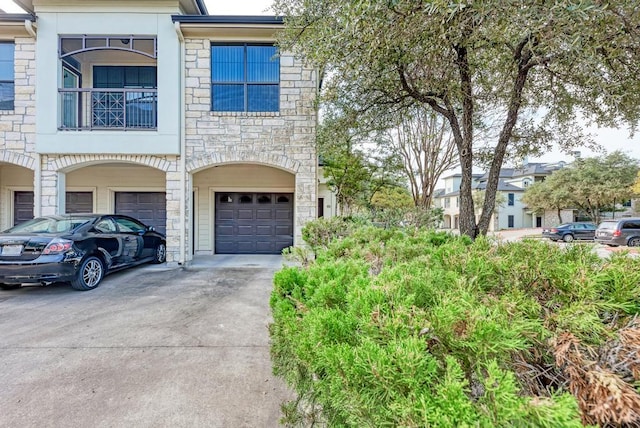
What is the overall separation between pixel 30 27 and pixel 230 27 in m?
4.91

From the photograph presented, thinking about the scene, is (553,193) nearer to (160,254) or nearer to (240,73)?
(240,73)

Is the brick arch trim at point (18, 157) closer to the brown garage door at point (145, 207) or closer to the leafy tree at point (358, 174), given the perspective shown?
the brown garage door at point (145, 207)

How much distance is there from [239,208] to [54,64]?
6.02m

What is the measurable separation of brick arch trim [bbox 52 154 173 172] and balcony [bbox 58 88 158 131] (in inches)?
30.6

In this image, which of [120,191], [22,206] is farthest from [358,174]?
[22,206]

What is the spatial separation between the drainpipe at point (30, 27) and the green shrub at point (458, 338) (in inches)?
413

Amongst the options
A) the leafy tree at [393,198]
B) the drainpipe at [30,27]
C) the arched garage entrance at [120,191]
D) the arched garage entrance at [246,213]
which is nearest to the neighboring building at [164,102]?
the drainpipe at [30,27]

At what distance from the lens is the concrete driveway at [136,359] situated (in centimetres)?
249

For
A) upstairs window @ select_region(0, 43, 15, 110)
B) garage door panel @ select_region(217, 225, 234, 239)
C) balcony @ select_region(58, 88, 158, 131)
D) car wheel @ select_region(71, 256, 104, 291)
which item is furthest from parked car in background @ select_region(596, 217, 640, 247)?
upstairs window @ select_region(0, 43, 15, 110)

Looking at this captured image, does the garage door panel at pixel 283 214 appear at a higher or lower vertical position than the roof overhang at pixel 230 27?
lower

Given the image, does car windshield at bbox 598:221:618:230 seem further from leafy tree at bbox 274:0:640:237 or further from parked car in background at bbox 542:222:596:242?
leafy tree at bbox 274:0:640:237

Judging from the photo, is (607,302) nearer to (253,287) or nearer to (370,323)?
(370,323)

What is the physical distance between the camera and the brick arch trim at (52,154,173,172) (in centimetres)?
812

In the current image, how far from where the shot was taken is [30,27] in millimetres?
7773
